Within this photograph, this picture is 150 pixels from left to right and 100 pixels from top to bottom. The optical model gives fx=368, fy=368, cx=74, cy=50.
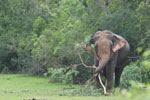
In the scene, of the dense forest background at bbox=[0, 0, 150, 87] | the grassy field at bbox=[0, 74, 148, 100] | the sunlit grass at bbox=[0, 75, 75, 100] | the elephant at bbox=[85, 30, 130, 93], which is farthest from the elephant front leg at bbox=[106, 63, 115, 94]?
the sunlit grass at bbox=[0, 75, 75, 100]

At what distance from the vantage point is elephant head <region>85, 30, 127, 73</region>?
12.0 meters

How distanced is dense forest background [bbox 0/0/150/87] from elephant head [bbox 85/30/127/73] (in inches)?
58.7

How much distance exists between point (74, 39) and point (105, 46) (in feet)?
20.6

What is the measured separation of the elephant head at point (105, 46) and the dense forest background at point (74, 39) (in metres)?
1.49

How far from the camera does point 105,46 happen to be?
1221cm

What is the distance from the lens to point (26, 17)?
91.2 feet

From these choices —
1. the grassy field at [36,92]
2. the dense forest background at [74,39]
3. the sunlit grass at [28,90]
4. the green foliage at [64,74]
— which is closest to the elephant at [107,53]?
the grassy field at [36,92]

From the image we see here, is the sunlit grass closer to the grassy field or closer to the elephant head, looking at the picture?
the grassy field

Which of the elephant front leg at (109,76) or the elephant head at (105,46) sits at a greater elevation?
the elephant head at (105,46)

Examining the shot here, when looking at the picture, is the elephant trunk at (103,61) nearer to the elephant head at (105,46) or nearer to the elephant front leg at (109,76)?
the elephant head at (105,46)

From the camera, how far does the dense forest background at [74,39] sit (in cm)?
1617

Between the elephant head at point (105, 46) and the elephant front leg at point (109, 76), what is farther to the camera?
the elephant front leg at point (109, 76)

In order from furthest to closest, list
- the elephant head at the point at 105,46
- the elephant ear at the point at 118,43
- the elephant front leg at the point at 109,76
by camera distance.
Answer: the elephant ear at the point at 118,43, the elephant front leg at the point at 109,76, the elephant head at the point at 105,46

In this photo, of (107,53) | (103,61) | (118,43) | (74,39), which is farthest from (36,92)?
(74,39)
